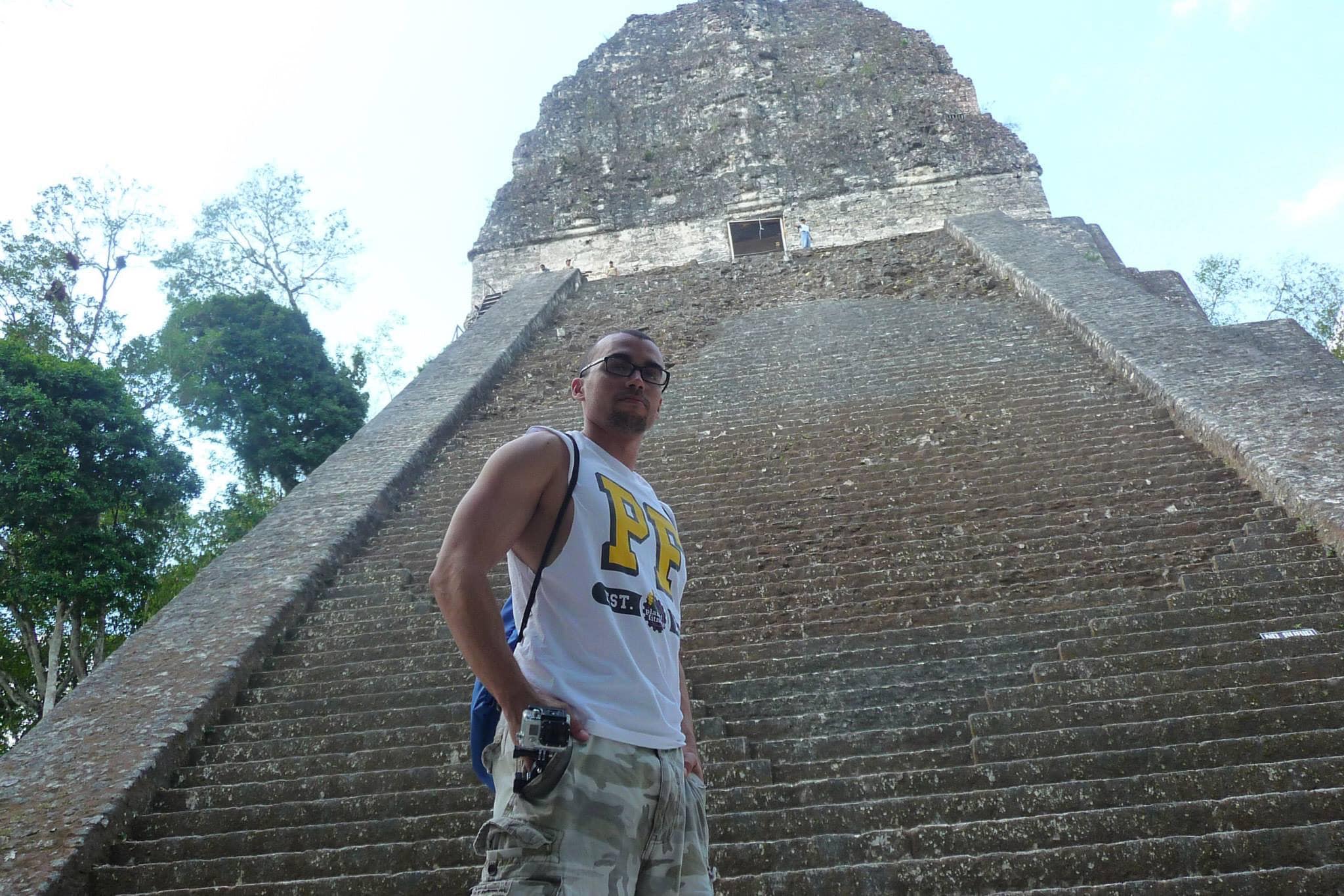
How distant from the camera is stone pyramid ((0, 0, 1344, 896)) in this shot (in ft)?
9.37

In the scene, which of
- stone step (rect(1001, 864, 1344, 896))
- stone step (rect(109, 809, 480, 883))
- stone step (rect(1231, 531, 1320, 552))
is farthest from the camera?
stone step (rect(1231, 531, 1320, 552))

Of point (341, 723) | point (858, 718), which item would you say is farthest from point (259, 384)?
point (858, 718)

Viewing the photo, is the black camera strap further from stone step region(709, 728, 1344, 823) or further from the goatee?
stone step region(709, 728, 1344, 823)

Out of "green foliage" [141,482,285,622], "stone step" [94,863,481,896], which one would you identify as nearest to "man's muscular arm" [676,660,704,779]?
"stone step" [94,863,481,896]

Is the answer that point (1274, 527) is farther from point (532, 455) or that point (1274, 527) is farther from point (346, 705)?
point (346, 705)

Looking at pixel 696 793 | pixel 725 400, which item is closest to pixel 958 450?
pixel 725 400

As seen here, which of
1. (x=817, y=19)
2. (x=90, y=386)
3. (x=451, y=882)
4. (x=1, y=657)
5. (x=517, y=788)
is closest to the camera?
(x=517, y=788)

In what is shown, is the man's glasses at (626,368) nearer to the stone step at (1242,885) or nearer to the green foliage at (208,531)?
the stone step at (1242,885)

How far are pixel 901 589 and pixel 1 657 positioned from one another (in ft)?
43.4

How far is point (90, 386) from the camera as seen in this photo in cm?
1053

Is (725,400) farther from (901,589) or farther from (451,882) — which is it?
(451,882)

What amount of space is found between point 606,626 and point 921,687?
251 centimetres

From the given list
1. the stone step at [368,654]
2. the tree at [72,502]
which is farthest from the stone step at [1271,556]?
the tree at [72,502]

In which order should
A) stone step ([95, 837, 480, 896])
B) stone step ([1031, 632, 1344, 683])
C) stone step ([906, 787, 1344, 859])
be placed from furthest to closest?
stone step ([1031, 632, 1344, 683]) < stone step ([95, 837, 480, 896]) < stone step ([906, 787, 1344, 859])
